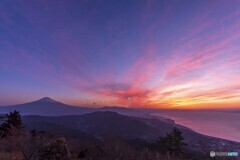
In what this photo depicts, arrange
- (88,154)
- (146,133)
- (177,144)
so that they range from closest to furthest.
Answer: (88,154) → (177,144) → (146,133)

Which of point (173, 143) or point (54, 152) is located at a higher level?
point (54, 152)

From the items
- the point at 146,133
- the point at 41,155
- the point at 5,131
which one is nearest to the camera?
the point at 41,155

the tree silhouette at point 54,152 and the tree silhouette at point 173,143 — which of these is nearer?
the tree silhouette at point 54,152

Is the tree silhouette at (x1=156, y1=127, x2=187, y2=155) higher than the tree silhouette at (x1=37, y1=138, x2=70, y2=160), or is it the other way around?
the tree silhouette at (x1=37, y1=138, x2=70, y2=160)

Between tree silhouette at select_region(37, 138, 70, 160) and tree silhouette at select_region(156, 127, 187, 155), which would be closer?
tree silhouette at select_region(37, 138, 70, 160)

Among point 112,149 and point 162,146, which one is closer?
point 112,149

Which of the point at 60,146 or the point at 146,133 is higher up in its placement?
the point at 60,146

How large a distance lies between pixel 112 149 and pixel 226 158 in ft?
58.9

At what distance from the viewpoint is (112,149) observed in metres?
27.7

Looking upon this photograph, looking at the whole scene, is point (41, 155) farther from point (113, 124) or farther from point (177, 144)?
point (113, 124)

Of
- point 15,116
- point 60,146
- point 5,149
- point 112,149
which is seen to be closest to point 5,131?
point 15,116

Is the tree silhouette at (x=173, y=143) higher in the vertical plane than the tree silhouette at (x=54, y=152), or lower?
lower

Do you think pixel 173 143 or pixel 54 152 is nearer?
pixel 54 152

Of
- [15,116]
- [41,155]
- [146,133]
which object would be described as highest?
[15,116]
